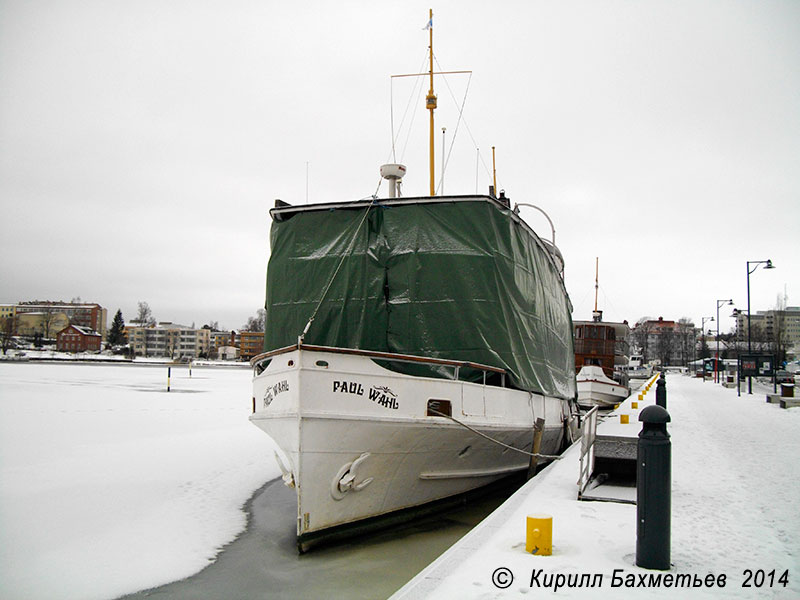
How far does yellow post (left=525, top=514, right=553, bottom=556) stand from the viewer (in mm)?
4848

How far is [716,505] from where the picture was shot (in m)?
6.67

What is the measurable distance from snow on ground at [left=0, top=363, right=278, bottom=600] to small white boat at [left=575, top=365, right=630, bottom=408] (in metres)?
19.1

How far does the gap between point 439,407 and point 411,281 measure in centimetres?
211

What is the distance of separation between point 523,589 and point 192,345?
179809 millimetres

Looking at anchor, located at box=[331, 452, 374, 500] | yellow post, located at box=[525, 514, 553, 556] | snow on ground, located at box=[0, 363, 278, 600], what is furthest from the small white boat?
yellow post, located at box=[525, 514, 553, 556]

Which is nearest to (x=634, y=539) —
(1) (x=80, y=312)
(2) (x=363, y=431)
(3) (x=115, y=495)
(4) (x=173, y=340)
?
(2) (x=363, y=431)

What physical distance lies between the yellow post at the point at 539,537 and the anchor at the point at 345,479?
2902 millimetres

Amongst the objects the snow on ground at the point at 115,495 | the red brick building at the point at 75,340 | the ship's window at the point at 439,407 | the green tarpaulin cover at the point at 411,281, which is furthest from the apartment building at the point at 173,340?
the ship's window at the point at 439,407

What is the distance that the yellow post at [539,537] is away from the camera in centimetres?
485

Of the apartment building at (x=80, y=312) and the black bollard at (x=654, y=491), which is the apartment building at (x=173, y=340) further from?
the black bollard at (x=654, y=491)

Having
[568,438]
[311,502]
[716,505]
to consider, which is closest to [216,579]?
[311,502]

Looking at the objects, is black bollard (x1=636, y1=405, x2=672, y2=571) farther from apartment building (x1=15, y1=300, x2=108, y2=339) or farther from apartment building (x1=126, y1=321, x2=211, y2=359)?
apartment building (x1=15, y1=300, x2=108, y2=339)

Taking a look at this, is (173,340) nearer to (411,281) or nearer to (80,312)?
(80,312)

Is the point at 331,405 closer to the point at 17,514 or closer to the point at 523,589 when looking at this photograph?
the point at 523,589
